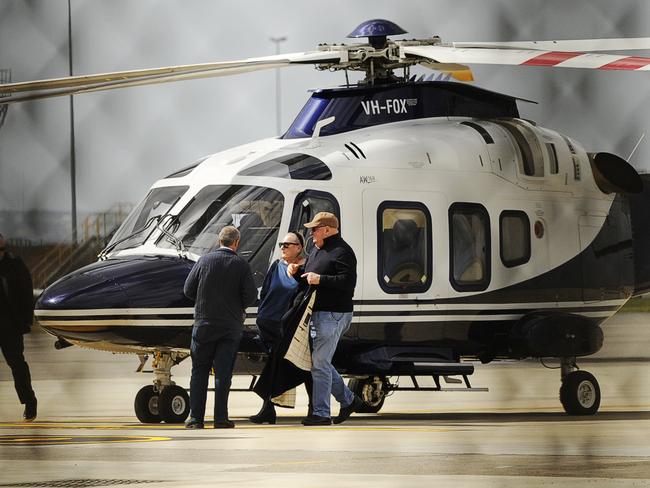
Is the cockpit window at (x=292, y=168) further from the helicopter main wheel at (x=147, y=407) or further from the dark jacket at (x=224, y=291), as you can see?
the helicopter main wheel at (x=147, y=407)

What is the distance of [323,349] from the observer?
10.9m

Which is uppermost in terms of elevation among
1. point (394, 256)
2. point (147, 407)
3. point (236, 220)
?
point (236, 220)

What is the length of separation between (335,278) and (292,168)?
178cm

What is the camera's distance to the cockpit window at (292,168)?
12164 mm

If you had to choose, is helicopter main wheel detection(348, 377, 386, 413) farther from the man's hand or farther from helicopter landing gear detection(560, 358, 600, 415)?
the man's hand

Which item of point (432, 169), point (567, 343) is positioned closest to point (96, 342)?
point (432, 169)

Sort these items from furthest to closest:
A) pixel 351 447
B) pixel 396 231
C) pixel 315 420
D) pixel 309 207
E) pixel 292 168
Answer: pixel 396 231 → pixel 292 168 → pixel 309 207 → pixel 315 420 → pixel 351 447

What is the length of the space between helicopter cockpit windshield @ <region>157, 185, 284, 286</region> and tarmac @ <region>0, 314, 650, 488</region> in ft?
4.59

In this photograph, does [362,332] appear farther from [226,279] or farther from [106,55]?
[106,55]

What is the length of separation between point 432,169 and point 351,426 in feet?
8.39

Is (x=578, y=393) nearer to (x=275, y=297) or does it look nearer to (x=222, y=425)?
(x=275, y=297)

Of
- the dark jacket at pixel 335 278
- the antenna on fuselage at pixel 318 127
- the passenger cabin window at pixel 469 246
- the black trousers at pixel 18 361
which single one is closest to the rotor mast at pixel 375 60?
the antenna on fuselage at pixel 318 127

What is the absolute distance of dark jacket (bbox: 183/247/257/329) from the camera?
11000 millimetres

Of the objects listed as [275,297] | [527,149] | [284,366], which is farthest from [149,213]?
[527,149]
